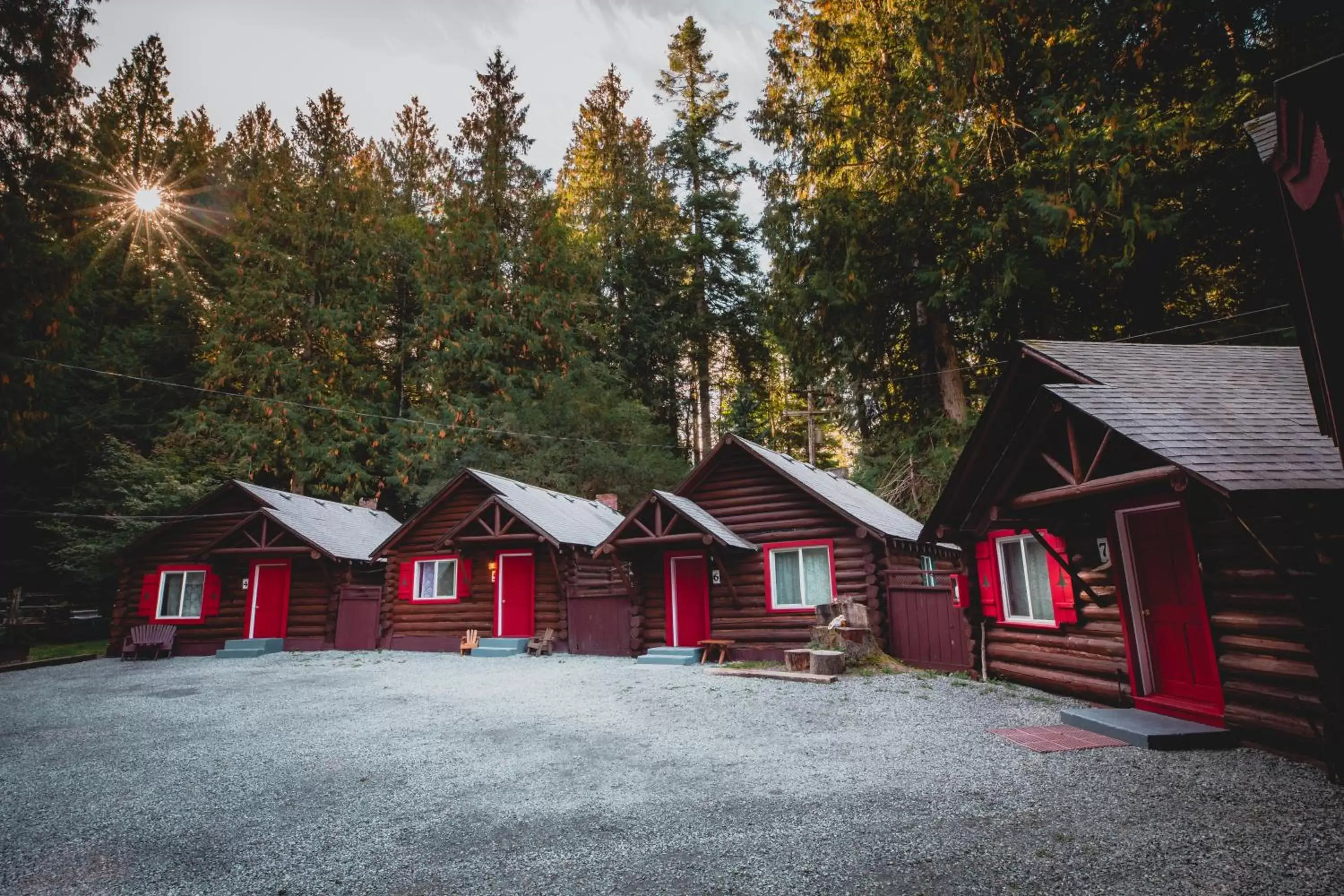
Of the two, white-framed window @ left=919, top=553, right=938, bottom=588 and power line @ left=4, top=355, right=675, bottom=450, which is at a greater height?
power line @ left=4, top=355, right=675, bottom=450

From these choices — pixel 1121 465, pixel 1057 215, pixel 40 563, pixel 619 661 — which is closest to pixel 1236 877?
pixel 1121 465

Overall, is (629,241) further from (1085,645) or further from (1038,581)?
(1085,645)

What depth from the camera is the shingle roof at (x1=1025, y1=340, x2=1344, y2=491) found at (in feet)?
19.9

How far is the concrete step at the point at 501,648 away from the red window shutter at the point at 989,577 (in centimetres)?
1211

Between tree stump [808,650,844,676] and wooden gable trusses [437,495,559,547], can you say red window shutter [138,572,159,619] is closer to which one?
wooden gable trusses [437,495,559,547]

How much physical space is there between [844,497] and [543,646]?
29.9 feet

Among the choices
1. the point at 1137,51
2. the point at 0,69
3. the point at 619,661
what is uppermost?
the point at 1137,51

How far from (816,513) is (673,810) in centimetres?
1086

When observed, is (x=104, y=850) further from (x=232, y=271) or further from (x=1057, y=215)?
(x=232, y=271)

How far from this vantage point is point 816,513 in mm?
15375

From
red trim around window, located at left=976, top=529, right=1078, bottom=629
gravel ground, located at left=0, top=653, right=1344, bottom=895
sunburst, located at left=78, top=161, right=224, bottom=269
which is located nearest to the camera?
gravel ground, located at left=0, top=653, right=1344, bottom=895

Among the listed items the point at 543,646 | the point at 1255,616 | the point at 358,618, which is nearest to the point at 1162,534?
the point at 1255,616

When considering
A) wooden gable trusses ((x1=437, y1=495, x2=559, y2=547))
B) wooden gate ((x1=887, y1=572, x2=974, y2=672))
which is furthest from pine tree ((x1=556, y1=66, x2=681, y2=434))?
wooden gate ((x1=887, y1=572, x2=974, y2=672))

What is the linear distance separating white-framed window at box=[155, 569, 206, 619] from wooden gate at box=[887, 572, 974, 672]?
830 inches
